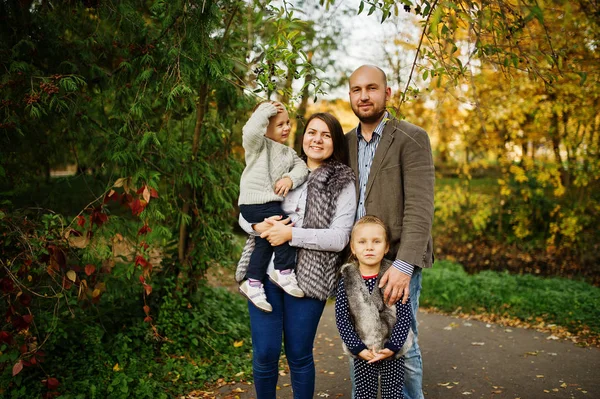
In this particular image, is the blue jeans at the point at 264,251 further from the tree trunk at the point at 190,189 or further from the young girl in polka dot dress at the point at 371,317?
the tree trunk at the point at 190,189

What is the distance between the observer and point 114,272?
428cm

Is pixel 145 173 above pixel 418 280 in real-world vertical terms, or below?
above

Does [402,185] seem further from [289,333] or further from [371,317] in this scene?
[289,333]

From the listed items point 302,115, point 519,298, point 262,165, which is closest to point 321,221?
point 262,165

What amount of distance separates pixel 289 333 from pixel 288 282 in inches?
11.8

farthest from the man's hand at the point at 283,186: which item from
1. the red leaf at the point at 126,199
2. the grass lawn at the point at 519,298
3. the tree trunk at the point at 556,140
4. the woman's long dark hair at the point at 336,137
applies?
the tree trunk at the point at 556,140

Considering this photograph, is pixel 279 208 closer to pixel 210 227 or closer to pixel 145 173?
pixel 145 173

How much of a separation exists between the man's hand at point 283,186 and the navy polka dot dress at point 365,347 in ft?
1.91

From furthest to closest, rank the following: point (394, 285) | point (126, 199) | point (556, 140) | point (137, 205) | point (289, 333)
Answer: point (556, 140)
point (126, 199)
point (137, 205)
point (289, 333)
point (394, 285)

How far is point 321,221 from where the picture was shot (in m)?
2.69

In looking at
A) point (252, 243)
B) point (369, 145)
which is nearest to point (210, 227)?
point (252, 243)

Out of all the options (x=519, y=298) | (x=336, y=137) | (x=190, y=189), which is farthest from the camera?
(x=519, y=298)

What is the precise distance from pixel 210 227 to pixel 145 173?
113 centimetres

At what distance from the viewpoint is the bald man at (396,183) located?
265 centimetres
